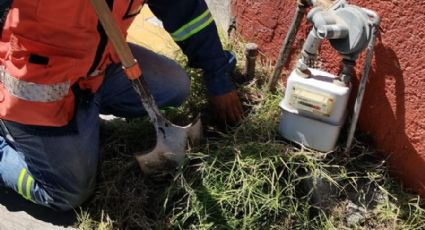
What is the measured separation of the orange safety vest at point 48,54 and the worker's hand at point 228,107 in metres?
0.56

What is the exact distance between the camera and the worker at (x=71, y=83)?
1870 mm

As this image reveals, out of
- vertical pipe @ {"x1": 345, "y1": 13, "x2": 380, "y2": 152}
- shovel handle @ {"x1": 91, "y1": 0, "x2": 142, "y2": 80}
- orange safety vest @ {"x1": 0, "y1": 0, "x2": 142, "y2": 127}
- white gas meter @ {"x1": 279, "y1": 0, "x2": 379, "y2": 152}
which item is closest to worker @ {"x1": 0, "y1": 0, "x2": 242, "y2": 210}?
orange safety vest @ {"x1": 0, "y1": 0, "x2": 142, "y2": 127}

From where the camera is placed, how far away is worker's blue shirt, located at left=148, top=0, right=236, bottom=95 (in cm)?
229

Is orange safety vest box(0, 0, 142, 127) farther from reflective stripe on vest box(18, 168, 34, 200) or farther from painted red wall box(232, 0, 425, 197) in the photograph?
painted red wall box(232, 0, 425, 197)

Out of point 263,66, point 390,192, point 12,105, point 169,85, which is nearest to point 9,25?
point 12,105

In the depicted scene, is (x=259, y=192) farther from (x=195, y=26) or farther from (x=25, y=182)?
(x=25, y=182)

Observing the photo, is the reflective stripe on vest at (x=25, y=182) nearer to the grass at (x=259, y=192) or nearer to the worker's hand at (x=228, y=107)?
the grass at (x=259, y=192)

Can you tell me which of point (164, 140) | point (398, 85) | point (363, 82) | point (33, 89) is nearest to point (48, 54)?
point (33, 89)

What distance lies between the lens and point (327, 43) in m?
2.18

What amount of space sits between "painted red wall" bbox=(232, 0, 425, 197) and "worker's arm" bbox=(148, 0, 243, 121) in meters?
0.36

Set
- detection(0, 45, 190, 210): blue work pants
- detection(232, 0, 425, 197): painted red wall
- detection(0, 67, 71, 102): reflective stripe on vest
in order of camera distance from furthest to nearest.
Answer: detection(0, 45, 190, 210): blue work pants
detection(0, 67, 71, 102): reflective stripe on vest
detection(232, 0, 425, 197): painted red wall

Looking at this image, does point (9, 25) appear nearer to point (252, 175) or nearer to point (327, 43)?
point (252, 175)

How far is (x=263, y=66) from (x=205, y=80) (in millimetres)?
349

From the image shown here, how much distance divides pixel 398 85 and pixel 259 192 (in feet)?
2.18
